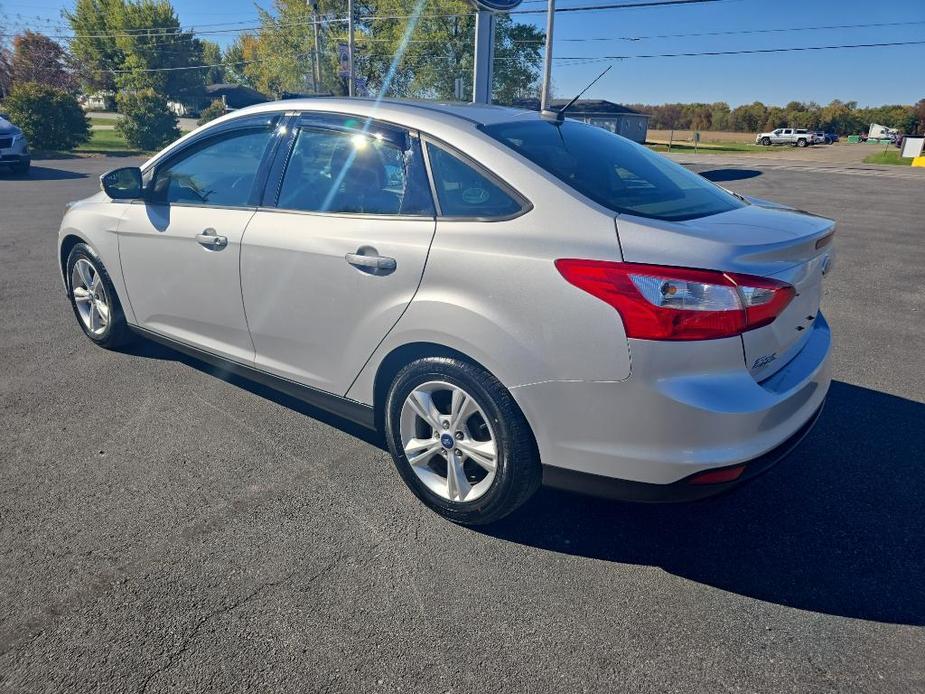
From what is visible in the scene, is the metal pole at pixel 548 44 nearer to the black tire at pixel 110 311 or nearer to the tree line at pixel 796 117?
the black tire at pixel 110 311

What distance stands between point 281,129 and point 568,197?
66.6 inches

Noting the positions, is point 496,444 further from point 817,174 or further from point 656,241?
point 817,174

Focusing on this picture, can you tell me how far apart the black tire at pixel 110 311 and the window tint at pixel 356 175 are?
6.10 feet

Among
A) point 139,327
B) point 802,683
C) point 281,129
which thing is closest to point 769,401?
point 802,683

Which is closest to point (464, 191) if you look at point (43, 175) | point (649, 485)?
point (649, 485)

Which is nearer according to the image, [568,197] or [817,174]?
[568,197]

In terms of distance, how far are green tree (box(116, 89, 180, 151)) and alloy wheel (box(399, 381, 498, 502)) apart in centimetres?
3286

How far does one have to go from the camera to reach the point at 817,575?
2.49 meters

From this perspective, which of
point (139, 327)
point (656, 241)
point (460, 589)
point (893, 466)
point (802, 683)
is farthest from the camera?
point (139, 327)

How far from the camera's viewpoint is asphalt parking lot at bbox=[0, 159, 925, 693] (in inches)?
80.9

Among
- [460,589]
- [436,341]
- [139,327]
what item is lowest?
[460,589]

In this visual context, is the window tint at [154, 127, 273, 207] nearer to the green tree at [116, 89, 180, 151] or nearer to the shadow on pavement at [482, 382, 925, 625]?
the shadow on pavement at [482, 382, 925, 625]

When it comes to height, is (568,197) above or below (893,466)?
above

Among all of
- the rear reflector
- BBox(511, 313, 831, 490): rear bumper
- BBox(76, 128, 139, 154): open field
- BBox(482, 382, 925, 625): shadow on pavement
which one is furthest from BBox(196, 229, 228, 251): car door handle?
BBox(76, 128, 139, 154): open field
